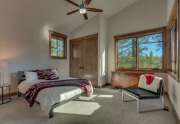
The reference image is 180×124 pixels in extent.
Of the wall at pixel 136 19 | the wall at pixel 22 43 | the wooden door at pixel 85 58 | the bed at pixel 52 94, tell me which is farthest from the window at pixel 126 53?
the wall at pixel 22 43

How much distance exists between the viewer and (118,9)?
20.5 feet

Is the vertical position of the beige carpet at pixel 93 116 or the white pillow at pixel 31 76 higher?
the white pillow at pixel 31 76

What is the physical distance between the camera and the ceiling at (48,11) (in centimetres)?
434

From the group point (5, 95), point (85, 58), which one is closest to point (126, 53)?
point (85, 58)

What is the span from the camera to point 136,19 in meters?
5.93

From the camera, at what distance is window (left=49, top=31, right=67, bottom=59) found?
6301mm

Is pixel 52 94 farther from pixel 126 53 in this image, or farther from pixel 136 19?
pixel 136 19

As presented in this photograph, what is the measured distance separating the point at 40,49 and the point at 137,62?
13.5 ft

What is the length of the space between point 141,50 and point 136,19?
135 cm

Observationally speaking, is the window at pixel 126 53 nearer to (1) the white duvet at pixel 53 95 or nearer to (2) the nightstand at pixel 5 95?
(1) the white duvet at pixel 53 95

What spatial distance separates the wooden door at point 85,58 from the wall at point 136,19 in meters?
0.78

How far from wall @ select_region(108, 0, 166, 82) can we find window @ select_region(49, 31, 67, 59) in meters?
2.34

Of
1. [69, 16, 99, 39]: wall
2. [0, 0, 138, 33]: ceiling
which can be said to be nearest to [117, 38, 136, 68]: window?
[69, 16, 99, 39]: wall

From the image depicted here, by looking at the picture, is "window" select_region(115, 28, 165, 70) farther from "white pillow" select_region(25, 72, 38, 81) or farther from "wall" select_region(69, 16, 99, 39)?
"white pillow" select_region(25, 72, 38, 81)
